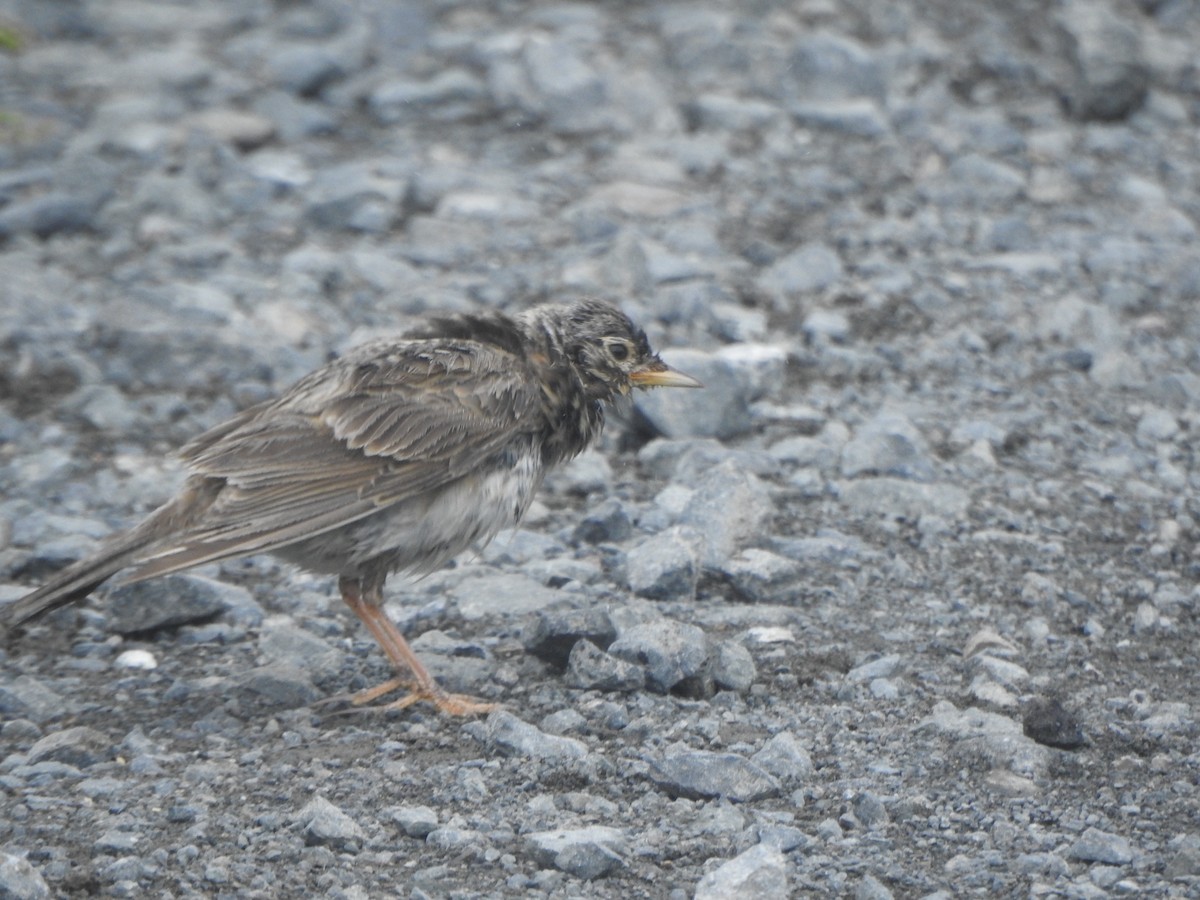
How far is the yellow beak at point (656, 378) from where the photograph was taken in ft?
25.2

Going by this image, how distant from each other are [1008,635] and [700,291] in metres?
4.09

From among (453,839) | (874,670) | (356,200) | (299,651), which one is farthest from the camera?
(356,200)

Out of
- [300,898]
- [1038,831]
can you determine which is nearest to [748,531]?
[1038,831]

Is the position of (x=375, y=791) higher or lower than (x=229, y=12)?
lower

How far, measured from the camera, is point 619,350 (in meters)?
7.60

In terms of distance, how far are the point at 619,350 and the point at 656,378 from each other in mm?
237

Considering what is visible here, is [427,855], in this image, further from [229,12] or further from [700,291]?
[229,12]

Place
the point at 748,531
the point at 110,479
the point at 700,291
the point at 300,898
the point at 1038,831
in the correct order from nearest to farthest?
the point at 300,898, the point at 1038,831, the point at 748,531, the point at 110,479, the point at 700,291

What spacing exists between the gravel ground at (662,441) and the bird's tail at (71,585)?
1.54ft

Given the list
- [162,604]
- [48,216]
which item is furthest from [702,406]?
[48,216]

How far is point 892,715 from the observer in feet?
20.7

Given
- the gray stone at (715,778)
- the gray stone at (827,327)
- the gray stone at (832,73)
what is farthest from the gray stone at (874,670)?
the gray stone at (832,73)

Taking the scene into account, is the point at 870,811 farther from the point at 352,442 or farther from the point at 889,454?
the point at 889,454

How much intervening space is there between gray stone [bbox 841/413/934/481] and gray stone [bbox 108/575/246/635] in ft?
11.3
